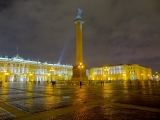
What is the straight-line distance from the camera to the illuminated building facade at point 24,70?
96062 millimetres

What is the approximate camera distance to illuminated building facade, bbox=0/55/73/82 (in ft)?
315

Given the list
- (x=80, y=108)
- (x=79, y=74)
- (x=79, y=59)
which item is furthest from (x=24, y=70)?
(x=80, y=108)

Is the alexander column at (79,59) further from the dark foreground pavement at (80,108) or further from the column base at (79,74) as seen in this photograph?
the dark foreground pavement at (80,108)

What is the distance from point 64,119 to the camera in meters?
5.80

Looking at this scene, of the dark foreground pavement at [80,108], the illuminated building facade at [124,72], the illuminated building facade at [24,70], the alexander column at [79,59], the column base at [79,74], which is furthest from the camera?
the illuminated building facade at [124,72]

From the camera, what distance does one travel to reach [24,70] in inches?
4200

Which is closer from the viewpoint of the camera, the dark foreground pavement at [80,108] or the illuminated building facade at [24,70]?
the dark foreground pavement at [80,108]

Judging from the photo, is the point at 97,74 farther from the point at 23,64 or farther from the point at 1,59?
the point at 1,59

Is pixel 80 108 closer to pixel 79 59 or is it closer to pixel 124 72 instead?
pixel 79 59

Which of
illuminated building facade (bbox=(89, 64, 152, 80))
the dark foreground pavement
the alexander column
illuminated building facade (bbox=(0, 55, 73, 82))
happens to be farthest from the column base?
illuminated building facade (bbox=(89, 64, 152, 80))

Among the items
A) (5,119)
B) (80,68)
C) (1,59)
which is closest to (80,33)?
(80,68)

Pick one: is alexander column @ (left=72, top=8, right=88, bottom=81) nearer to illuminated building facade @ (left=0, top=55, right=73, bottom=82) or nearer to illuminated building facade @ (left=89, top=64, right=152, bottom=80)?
illuminated building facade @ (left=0, top=55, right=73, bottom=82)

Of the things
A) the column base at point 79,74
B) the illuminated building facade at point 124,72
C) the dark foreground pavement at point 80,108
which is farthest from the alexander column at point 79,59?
the illuminated building facade at point 124,72

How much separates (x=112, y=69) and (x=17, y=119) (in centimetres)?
12035
